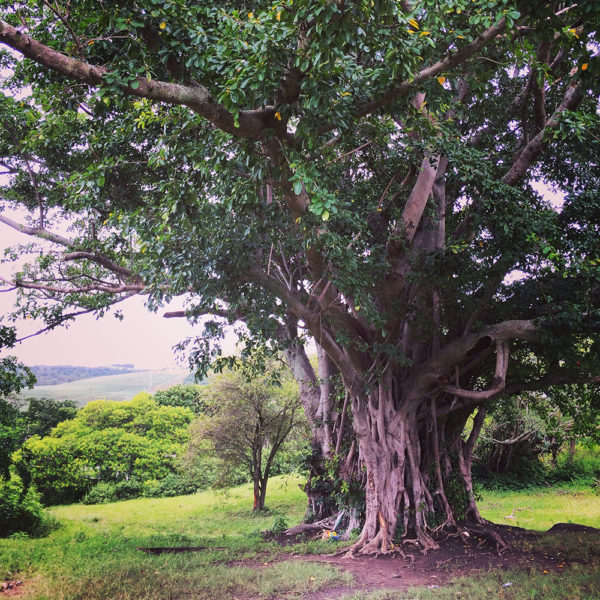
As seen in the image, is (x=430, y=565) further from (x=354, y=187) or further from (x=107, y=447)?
(x=107, y=447)

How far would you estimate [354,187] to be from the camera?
761 cm

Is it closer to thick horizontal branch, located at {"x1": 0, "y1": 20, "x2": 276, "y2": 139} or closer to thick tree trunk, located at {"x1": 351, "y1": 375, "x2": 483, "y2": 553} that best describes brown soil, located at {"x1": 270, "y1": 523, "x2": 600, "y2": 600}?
thick tree trunk, located at {"x1": 351, "y1": 375, "x2": 483, "y2": 553}

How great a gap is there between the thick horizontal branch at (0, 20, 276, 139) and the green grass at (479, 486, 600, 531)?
1057cm

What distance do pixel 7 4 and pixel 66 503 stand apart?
16561 mm

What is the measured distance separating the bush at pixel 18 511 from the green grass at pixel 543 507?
10.4m

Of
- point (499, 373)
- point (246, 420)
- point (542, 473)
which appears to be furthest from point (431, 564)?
point (542, 473)

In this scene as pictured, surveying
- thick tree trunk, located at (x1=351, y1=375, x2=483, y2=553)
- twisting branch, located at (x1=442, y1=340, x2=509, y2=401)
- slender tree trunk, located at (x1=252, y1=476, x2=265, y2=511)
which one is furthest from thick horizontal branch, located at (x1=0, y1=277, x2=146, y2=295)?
slender tree trunk, located at (x1=252, y1=476, x2=265, y2=511)

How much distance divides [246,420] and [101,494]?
6.95m

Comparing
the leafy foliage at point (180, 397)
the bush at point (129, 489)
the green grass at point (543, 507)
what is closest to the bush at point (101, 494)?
the bush at point (129, 489)

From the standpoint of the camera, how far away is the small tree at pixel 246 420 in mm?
15156

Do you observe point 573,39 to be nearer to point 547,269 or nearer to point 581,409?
point 547,269

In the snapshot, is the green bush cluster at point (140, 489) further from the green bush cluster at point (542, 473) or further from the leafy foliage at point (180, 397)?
the green bush cluster at point (542, 473)

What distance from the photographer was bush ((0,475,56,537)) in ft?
31.6

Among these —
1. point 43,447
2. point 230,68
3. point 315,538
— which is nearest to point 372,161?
point 230,68
